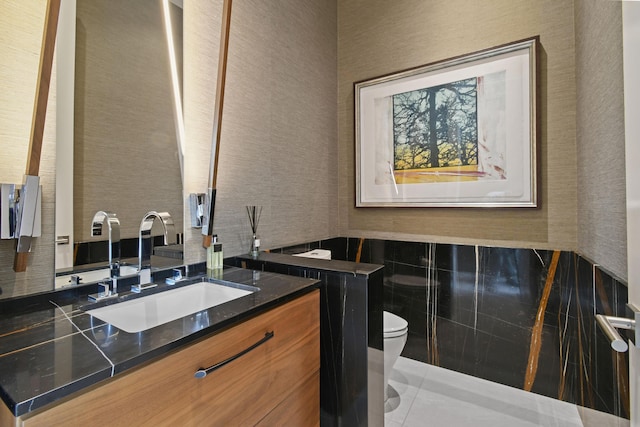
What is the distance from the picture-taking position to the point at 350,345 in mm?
1260

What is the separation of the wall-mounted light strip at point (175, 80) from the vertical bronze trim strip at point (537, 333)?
204 centimetres

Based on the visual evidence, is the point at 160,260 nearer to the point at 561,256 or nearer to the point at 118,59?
the point at 118,59

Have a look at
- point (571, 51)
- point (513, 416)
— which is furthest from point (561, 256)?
point (571, 51)

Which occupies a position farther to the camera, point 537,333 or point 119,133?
point 537,333

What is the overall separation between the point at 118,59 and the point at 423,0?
6.32 ft

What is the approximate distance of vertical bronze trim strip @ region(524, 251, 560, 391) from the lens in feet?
5.80

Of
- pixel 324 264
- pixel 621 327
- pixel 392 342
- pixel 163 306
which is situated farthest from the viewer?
pixel 392 342

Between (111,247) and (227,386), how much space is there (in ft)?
2.03

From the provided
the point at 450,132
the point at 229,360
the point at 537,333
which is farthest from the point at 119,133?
the point at 537,333

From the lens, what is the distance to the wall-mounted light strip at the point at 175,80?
4.62 ft

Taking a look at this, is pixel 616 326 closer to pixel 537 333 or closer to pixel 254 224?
pixel 537 333

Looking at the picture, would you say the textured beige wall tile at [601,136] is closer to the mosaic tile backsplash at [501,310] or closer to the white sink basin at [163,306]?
the mosaic tile backsplash at [501,310]

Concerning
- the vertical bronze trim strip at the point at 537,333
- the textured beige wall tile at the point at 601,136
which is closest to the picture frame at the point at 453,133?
the textured beige wall tile at the point at 601,136

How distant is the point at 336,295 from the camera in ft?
4.24
